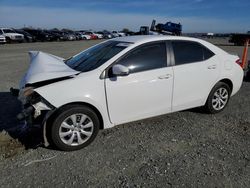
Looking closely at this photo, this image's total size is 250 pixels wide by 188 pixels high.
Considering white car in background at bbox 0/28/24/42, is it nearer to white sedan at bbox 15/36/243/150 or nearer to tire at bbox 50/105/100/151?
white sedan at bbox 15/36/243/150

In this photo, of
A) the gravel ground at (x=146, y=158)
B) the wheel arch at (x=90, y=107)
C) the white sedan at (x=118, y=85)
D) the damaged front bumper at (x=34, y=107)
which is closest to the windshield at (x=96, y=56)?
the white sedan at (x=118, y=85)

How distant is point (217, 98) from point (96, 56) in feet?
8.62

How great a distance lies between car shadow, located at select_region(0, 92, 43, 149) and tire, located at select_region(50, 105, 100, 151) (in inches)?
13.4

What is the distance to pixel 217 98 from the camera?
5.55 metres

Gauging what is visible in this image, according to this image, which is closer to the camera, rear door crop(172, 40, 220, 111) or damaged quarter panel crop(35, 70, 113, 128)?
damaged quarter panel crop(35, 70, 113, 128)

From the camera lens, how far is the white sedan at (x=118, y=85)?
3.93 m

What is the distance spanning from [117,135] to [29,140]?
4.73 feet

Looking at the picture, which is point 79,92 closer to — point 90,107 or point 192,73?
point 90,107

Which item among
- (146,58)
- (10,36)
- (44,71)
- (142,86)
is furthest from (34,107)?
(10,36)

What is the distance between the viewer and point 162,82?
462 centimetres

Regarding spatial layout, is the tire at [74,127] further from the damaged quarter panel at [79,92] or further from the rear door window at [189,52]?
the rear door window at [189,52]

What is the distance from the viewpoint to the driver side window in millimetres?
4402

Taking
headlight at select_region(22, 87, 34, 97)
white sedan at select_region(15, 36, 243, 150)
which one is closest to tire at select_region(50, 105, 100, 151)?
white sedan at select_region(15, 36, 243, 150)

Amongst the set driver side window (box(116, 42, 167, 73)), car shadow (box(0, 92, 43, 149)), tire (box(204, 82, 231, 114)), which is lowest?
car shadow (box(0, 92, 43, 149))
